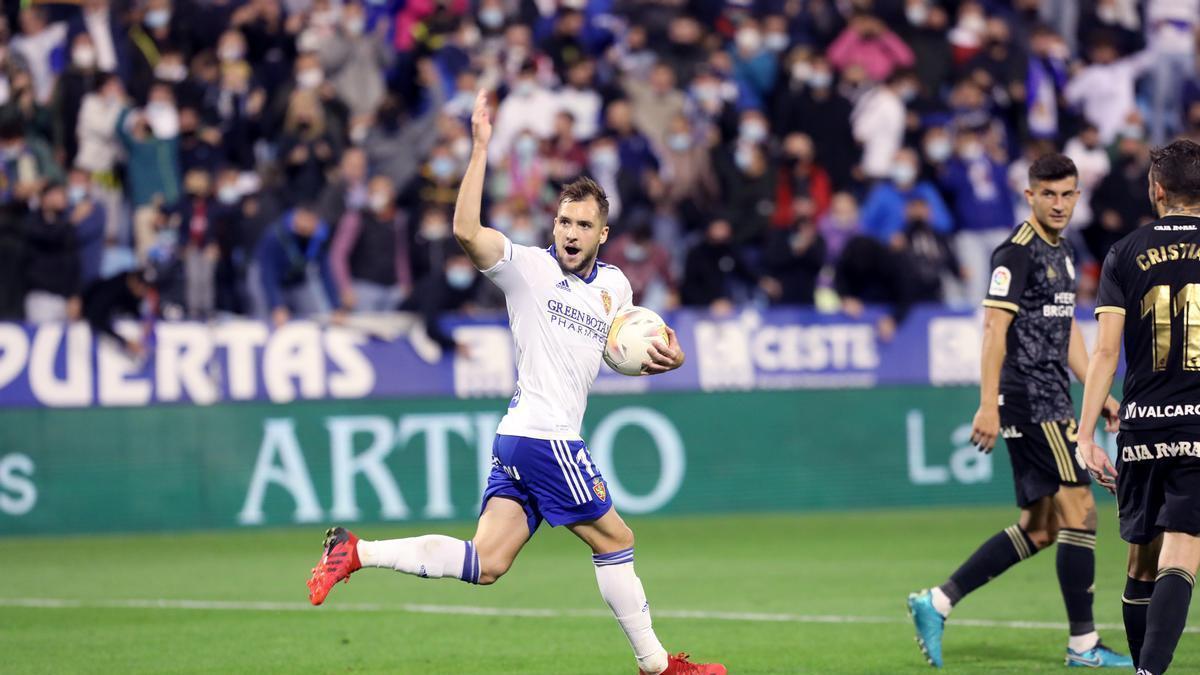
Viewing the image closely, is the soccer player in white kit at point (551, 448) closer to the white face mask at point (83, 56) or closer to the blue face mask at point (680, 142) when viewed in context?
the blue face mask at point (680, 142)

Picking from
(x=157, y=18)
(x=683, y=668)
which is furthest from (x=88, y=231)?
(x=683, y=668)

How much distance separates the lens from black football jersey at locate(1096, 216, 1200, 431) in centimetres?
721

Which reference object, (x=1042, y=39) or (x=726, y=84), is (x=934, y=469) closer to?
(x=726, y=84)

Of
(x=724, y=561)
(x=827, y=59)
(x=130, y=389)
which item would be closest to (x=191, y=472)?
(x=130, y=389)

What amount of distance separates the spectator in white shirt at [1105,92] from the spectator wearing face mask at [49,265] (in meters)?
13.2

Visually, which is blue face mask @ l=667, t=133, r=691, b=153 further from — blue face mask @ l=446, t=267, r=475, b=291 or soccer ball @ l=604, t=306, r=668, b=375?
soccer ball @ l=604, t=306, r=668, b=375

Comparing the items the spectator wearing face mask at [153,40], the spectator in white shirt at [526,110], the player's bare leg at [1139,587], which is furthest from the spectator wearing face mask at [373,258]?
the player's bare leg at [1139,587]

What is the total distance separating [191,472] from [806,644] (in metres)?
8.83

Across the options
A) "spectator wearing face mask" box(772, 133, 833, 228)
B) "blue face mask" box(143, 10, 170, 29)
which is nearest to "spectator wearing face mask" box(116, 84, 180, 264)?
"blue face mask" box(143, 10, 170, 29)

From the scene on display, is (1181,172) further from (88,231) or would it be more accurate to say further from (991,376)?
(88,231)

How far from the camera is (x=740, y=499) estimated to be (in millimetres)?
17812

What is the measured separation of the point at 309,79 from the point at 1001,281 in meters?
12.9

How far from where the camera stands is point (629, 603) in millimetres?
7719

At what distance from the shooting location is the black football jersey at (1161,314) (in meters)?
7.21
